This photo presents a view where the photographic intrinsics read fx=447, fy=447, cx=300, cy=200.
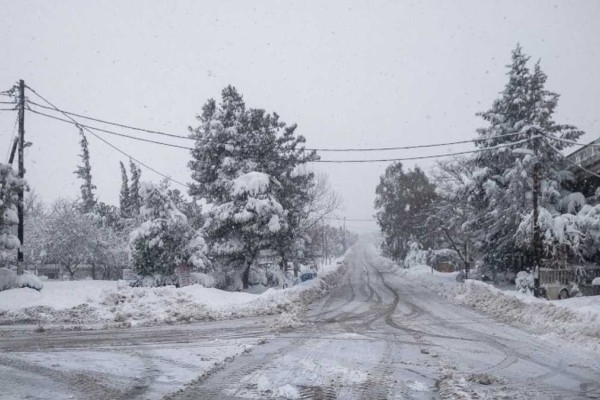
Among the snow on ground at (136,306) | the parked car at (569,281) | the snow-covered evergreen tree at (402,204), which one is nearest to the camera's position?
the snow on ground at (136,306)

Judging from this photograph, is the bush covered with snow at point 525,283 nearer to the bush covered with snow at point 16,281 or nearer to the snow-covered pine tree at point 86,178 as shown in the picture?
the bush covered with snow at point 16,281

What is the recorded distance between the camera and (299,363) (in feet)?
28.0

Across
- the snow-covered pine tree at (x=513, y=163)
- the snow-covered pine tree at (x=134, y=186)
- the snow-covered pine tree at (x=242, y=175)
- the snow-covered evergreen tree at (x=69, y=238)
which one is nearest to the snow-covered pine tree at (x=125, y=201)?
the snow-covered pine tree at (x=134, y=186)

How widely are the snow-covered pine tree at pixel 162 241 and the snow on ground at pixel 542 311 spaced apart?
1327 cm

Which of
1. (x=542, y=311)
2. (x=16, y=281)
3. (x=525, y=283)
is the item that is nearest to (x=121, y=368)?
(x=542, y=311)

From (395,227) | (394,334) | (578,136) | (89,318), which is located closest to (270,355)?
(394,334)

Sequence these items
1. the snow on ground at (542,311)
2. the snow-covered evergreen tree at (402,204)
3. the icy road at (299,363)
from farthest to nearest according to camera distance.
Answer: the snow-covered evergreen tree at (402,204) < the snow on ground at (542,311) < the icy road at (299,363)

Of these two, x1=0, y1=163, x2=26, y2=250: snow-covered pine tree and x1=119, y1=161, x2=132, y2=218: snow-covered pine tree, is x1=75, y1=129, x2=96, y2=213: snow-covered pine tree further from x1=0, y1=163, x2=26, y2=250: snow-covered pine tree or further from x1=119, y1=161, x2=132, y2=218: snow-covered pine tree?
x1=0, y1=163, x2=26, y2=250: snow-covered pine tree

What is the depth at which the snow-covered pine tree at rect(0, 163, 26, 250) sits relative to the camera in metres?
18.8

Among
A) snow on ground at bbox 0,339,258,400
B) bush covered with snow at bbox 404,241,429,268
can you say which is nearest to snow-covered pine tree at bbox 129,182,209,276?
snow on ground at bbox 0,339,258,400

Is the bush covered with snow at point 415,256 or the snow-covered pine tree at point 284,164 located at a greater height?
the snow-covered pine tree at point 284,164

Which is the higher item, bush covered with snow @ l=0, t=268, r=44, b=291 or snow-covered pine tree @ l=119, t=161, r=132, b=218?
snow-covered pine tree @ l=119, t=161, r=132, b=218

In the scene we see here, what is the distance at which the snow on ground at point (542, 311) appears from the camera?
10789mm

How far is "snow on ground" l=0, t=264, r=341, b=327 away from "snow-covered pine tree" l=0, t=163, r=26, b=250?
2.56 metres
